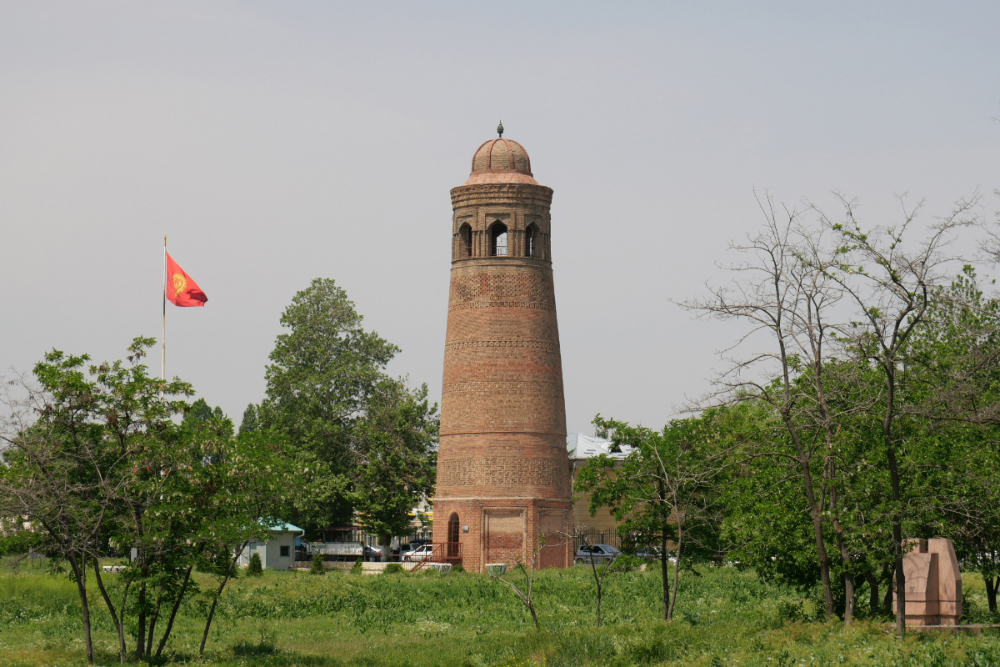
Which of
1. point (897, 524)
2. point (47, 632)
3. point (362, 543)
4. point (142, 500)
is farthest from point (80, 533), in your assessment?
point (362, 543)

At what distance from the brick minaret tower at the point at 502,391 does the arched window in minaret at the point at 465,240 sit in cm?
4

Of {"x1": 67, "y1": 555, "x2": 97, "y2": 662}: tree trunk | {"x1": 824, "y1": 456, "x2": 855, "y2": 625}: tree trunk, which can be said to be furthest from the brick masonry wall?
{"x1": 824, "y1": 456, "x2": 855, "y2": 625}: tree trunk

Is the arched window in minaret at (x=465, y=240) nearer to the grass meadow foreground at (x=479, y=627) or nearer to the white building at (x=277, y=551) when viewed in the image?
the grass meadow foreground at (x=479, y=627)

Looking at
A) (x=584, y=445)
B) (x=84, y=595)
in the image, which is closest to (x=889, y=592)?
(x=84, y=595)

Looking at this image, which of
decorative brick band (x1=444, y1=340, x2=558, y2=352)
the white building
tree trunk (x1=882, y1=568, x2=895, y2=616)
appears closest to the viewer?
tree trunk (x1=882, y1=568, x2=895, y2=616)

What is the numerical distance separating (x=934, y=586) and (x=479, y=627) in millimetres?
14674

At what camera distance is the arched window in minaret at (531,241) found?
165 feet

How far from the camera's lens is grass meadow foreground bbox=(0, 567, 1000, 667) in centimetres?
2142

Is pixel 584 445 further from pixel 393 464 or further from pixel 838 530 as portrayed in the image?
pixel 838 530

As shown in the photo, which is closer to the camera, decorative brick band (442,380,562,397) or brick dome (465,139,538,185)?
decorative brick band (442,380,562,397)

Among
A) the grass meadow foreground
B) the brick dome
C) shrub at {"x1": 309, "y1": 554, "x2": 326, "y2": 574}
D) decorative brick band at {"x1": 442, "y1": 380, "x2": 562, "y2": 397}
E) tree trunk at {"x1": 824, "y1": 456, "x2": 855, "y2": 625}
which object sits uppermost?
the brick dome

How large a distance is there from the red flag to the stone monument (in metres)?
27.0

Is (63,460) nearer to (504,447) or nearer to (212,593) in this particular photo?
(212,593)

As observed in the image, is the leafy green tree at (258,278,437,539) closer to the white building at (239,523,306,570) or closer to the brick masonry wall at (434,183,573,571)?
the white building at (239,523,306,570)
